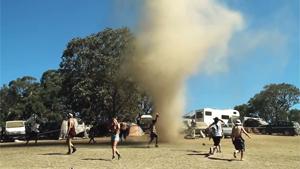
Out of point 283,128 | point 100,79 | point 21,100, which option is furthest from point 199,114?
point 21,100

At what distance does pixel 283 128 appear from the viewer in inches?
2498

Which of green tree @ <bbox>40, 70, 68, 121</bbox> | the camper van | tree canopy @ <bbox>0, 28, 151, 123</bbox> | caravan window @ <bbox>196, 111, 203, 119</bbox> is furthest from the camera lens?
green tree @ <bbox>40, 70, 68, 121</bbox>

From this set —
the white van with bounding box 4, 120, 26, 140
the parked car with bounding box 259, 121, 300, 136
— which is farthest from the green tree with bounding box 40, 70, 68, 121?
the parked car with bounding box 259, 121, 300, 136

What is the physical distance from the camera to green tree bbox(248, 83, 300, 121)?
119 m

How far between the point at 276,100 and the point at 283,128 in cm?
5867

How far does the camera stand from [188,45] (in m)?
38.8

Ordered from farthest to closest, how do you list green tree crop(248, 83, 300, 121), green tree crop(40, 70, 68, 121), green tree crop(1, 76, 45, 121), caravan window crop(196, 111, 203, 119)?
green tree crop(248, 83, 300, 121) → green tree crop(1, 76, 45, 121) → green tree crop(40, 70, 68, 121) → caravan window crop(196, 111, 203, 119)

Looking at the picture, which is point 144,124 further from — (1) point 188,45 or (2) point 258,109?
(2) point 258,109

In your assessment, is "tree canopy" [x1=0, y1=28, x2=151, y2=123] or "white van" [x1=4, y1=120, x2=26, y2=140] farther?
"white van" [x1=4, y1=120, x2=26, y2=140]

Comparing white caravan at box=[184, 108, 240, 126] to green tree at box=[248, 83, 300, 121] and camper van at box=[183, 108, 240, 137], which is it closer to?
camper van at box=[183, 108, 240, 137]

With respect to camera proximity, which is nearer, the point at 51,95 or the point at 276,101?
the point at 51,95

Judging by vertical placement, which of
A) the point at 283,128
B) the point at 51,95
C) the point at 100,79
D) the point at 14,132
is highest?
the point at 51,95

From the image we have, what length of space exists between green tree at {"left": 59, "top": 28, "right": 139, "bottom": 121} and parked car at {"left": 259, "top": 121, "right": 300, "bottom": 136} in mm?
18932

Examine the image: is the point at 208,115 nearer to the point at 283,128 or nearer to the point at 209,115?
the point at 209,115
